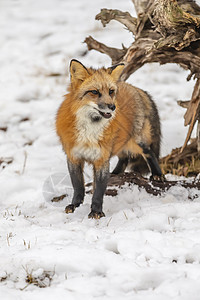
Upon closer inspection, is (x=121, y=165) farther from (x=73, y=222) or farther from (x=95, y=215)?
(x=73, y=222)

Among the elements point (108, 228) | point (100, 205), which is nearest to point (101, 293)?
point (108, 228)

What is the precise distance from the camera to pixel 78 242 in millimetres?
3791

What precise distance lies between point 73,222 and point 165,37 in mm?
3008

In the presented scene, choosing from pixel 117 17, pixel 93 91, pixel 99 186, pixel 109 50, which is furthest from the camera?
pixel 109 50

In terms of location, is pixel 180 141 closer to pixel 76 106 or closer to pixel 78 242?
pixel 76 106

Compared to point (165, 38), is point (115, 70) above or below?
below

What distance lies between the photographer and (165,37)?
5.64m

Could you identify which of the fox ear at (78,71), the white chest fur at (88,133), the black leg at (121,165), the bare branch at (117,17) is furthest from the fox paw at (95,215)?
the bare branch at (117,17)

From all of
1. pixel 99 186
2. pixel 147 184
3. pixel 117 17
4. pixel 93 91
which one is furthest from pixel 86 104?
pixel 117 17

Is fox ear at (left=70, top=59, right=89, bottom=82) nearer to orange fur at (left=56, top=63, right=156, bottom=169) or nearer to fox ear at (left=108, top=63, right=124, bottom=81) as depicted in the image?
orange fur at (left=56, top=63, right=156, bottom=169)

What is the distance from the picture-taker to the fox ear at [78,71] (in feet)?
16.1

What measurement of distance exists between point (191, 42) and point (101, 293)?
426 centimetres

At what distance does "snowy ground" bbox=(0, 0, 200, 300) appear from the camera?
302cm

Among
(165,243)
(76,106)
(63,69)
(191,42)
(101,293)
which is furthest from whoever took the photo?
(63,69)
